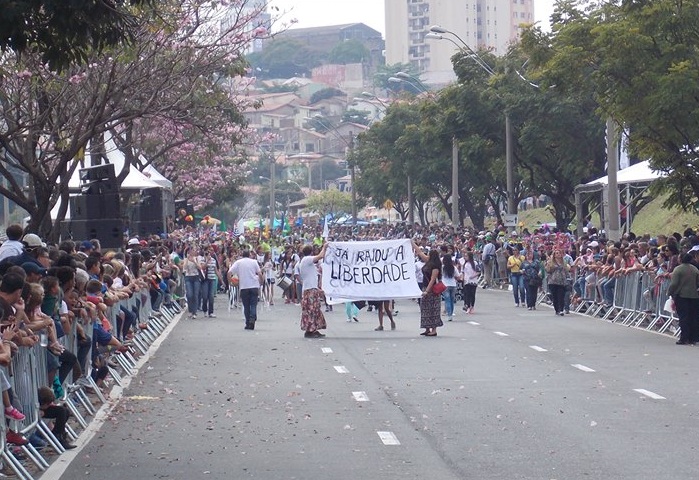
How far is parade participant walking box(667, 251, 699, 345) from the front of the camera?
2358 centimetres

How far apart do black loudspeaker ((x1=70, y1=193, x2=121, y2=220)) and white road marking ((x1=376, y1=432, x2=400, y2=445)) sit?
14.1 meters

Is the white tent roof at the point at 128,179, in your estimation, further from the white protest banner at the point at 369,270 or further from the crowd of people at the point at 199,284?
the white protest banner at the point at 369,270

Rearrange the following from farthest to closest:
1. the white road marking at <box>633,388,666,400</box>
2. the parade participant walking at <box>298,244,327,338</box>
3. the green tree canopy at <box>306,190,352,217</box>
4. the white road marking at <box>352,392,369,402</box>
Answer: the green tree canopy at <box>306,190,352,217</box>, the parade participant walking at <box>298,244,327,338</box>, the white road marking at <box>352,392,369,402</box>, the white road marking at <box>633,388,666,400</box>

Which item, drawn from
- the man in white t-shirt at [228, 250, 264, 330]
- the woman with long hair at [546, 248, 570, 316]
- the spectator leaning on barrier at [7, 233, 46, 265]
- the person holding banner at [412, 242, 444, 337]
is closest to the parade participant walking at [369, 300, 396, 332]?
the person holding banner at [412, 242, 444, 337]

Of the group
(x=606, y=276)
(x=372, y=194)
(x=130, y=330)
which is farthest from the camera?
(x=372, y=194)

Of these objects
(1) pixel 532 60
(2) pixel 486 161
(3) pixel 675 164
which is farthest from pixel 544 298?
(2) pixel 486 161

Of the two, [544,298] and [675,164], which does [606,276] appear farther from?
[544,298]

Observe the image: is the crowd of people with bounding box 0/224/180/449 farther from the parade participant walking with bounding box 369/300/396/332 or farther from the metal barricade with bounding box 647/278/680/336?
the metal barricade with bounding box 647/278/680/336

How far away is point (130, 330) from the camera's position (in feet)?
73.9

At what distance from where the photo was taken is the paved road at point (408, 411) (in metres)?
11.6

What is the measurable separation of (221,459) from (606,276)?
21.1 metres

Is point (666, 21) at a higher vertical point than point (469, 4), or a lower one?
lower

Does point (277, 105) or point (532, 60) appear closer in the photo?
point (532, 60)

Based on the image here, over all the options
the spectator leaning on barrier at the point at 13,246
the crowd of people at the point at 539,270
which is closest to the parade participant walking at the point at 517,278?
the crowd of people at the point at 539,270
